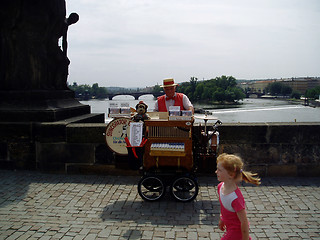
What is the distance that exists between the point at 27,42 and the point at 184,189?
13.3 ft

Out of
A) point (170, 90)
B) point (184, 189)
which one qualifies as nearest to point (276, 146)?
point (184, 189)

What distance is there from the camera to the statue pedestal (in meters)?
5.52

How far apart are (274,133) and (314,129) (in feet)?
2.13

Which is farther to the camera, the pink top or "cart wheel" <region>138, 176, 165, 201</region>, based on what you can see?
"cart wheel" <region>138, 176, 165, 201</region>

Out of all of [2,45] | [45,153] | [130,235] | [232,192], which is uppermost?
[2,45]

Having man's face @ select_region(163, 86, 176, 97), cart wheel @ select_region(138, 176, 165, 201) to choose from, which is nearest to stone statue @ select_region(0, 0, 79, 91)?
man's face @ select_region(163, 86, 176, 97)

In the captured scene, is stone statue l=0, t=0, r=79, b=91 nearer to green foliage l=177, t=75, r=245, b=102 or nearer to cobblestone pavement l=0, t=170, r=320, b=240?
cobblestone pavement l=0, t=170, r=320, b=240

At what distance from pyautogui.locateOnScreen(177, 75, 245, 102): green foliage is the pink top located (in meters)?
81.4

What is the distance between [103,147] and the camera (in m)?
5.18

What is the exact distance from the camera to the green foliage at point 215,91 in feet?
270

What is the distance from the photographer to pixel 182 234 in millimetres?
3176

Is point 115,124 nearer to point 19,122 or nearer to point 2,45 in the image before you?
point 19,122

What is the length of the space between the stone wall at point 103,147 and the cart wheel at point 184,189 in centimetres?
87

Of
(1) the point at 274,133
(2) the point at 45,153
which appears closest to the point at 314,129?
(1) the point at 274,133
